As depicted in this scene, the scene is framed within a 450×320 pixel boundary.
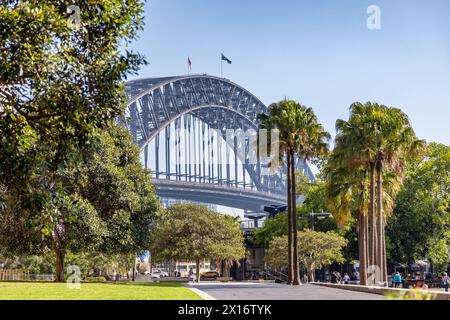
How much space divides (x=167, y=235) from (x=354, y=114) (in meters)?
24.5

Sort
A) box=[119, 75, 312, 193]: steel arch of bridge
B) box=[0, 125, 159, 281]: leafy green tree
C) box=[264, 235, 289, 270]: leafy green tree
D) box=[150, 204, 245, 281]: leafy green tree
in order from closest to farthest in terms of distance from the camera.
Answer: box=[0, 125, 159, 281]: leafy green tree
box=[150, 204, 245, 281]: leafy green tree
box=[264, 235, 289, 270]: leafy green tree
box=[119, 75, 312, 193]: steel arch of bridge

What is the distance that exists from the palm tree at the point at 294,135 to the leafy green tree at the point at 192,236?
14.3 metres

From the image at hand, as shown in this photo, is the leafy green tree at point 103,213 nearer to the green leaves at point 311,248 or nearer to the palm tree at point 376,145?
the green leaves at point 311,248

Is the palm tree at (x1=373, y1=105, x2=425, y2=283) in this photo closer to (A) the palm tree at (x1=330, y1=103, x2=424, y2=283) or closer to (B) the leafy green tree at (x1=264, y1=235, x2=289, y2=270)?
(A) the palm tree at (x1=330, y1=103, x2=424, y2=283)

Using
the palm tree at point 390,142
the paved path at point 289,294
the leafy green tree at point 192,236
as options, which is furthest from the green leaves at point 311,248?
the paved path at point 289,294

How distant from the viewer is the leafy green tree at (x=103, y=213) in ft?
161

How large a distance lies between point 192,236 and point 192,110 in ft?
Answer: 262

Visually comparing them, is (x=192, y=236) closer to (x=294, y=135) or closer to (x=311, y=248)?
(x=311, y=248)

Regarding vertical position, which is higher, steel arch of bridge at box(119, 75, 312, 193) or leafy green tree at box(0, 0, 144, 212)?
steel arch of bridge at box(119, 75, 312, 193)

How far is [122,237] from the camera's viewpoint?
55.4 metres

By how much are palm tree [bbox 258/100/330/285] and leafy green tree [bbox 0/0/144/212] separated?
1248 inches

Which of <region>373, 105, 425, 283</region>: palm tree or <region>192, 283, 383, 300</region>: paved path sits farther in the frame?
<region>373, 105, 425, 283</region>: palm tree

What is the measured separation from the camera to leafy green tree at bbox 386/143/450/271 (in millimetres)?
73875

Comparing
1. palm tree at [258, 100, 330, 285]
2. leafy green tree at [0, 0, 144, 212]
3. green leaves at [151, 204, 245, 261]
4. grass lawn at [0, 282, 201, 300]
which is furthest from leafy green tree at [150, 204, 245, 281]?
leafy green tree at [0, 0, 144, 212]
